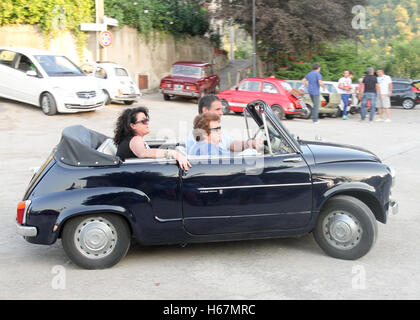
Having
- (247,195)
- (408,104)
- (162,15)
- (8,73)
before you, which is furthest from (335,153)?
(162,15)

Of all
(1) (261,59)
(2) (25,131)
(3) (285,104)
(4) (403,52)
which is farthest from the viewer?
(4) (403,52)

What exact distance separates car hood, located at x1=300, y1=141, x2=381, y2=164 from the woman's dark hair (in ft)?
6.06

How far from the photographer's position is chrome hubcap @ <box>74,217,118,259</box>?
16.6ft

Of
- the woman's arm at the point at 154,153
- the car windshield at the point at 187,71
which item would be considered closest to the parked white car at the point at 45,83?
the car windshield at the point at 187,71

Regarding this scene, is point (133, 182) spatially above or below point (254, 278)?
above

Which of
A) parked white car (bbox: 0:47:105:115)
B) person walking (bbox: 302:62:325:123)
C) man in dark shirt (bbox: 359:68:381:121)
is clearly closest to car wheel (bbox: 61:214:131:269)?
parked white car (bbox: 0:47:105:115)

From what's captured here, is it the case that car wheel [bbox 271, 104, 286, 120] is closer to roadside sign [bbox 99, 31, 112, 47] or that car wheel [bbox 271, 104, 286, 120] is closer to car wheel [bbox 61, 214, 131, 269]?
roadside sign [bbox 99, 31, 112, 47]

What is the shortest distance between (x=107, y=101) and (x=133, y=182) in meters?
15.8

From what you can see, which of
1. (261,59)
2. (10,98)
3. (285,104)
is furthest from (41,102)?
(261,59)

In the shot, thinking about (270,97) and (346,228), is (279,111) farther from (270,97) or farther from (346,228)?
A: (346,228)

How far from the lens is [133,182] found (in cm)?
507
